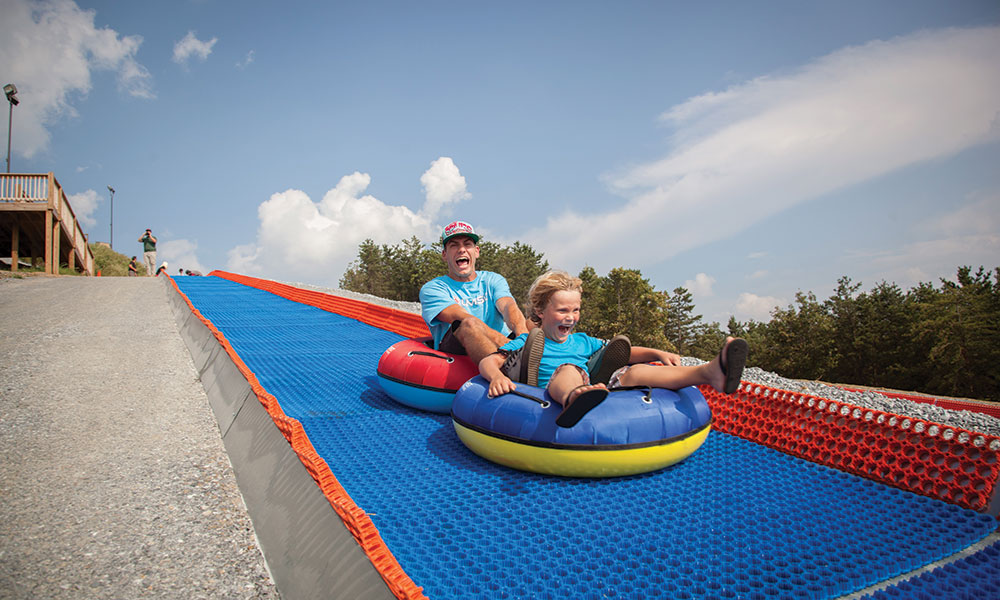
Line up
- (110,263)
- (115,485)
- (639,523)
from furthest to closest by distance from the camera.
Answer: (110,263) < (115,485) < (639,523)

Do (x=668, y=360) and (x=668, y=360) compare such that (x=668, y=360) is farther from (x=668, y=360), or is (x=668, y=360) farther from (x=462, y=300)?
(x=462, y=300)

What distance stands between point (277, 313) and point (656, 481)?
7.55 m

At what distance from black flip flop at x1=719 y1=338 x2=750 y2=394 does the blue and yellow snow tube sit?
0.35 m

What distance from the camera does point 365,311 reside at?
859 centimetres

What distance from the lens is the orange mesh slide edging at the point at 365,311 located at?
276 inches

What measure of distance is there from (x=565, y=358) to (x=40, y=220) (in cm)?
1766

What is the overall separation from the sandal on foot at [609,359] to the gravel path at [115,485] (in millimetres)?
1818

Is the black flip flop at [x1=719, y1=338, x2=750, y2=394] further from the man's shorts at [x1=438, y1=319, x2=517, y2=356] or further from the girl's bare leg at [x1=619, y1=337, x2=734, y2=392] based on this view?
the man's shorts at [x1=438, y1=319, x2=517, y2=356]

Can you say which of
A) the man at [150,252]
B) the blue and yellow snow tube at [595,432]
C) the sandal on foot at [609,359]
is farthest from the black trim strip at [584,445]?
the man at [150,252]

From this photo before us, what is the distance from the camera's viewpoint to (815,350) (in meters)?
40.5

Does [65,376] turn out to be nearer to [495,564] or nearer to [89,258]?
[495,564]

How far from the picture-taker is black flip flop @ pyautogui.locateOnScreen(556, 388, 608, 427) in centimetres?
227

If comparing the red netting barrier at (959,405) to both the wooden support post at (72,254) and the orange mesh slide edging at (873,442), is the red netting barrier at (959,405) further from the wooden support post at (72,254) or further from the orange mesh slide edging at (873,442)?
the wooden support post at (72,254)

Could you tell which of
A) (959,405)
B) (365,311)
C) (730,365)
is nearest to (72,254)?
(365,311)
